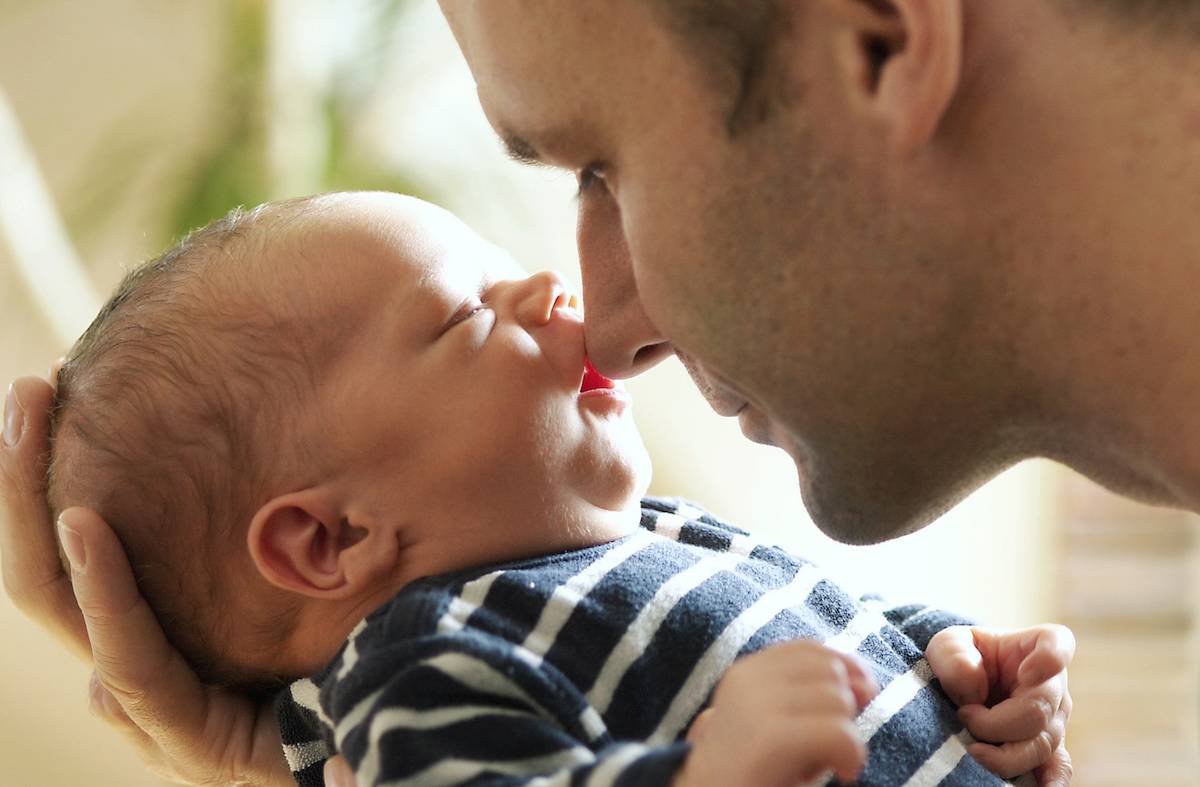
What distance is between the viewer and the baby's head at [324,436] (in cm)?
119

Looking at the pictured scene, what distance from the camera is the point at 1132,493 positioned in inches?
44.1

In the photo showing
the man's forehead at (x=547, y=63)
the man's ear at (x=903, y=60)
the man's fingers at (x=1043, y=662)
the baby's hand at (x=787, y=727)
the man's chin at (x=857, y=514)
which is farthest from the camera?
the man's fingers at (x=1043, y=662)

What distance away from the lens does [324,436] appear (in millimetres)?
1193

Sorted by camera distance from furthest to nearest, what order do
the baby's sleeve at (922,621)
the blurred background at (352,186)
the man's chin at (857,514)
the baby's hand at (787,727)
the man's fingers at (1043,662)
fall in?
the blurred background at (352,186), the baby's sleeve at (922,621), the man's fingers at (1043,662), the man's chin at (857,514), the baby's hand at (787,727)

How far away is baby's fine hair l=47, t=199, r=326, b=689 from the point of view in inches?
47.4

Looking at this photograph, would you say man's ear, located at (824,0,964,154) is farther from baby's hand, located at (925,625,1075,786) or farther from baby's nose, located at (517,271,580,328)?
baby's hand, located at (925,625,1075,786)

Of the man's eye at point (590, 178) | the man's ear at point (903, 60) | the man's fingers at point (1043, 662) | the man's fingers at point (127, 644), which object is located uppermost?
the man's ear at point (903, 60)

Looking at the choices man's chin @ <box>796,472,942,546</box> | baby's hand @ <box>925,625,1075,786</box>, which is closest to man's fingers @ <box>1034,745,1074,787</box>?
baby's hand @ <box>925,625,1075,786</box>

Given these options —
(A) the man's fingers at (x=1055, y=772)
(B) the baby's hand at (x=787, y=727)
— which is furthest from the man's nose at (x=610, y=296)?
(A) the man's fingers at (x=1055, y=772)

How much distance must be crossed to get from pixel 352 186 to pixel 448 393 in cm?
123

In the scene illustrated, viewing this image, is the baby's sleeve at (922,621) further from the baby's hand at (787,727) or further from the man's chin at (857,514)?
the baby's hand at (787,727)

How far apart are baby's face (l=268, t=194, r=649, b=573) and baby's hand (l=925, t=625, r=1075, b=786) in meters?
0.36

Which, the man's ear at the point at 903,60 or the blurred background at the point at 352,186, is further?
the blurred background at the point at 352,186

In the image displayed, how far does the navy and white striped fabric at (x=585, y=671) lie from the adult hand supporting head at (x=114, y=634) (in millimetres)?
122
